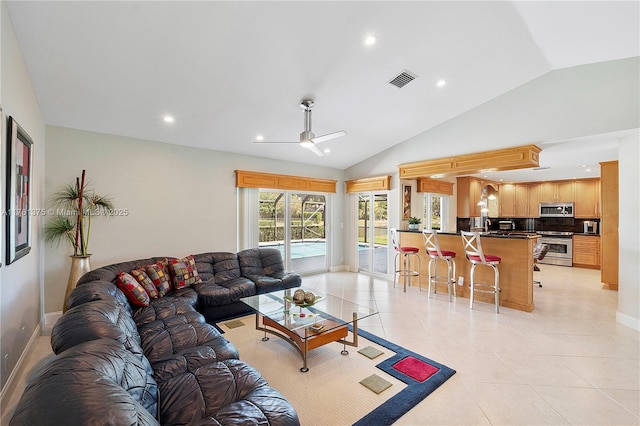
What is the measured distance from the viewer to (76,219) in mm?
3869

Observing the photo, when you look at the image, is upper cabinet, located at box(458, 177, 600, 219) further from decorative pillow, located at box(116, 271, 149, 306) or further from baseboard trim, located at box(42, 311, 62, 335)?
baseboard trim, located at box(42, 311, 62, 335)

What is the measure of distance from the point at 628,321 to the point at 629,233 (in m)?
1.13

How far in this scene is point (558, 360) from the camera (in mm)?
2832

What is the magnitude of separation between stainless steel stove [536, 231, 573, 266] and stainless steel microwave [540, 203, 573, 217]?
506mm

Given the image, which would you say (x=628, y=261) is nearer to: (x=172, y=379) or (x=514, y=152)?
(x=514, y=152)

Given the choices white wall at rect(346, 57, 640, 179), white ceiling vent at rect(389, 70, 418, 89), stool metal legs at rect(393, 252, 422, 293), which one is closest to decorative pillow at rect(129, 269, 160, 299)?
white ceiling vent at rect(389, 70, 418, 89)

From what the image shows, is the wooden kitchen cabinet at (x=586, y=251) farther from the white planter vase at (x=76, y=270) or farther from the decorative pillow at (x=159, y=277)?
the white planter vase at (x=76, y=270)

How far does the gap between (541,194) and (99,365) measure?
10.1m

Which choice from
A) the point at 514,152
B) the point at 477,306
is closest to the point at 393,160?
the point at 514,152

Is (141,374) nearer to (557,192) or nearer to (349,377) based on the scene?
(349,377)

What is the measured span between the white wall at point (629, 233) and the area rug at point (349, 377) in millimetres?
2996

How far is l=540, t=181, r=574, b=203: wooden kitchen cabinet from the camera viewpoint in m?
7.73

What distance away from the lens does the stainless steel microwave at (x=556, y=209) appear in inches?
303

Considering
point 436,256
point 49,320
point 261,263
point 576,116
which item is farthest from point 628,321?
point 49,320
